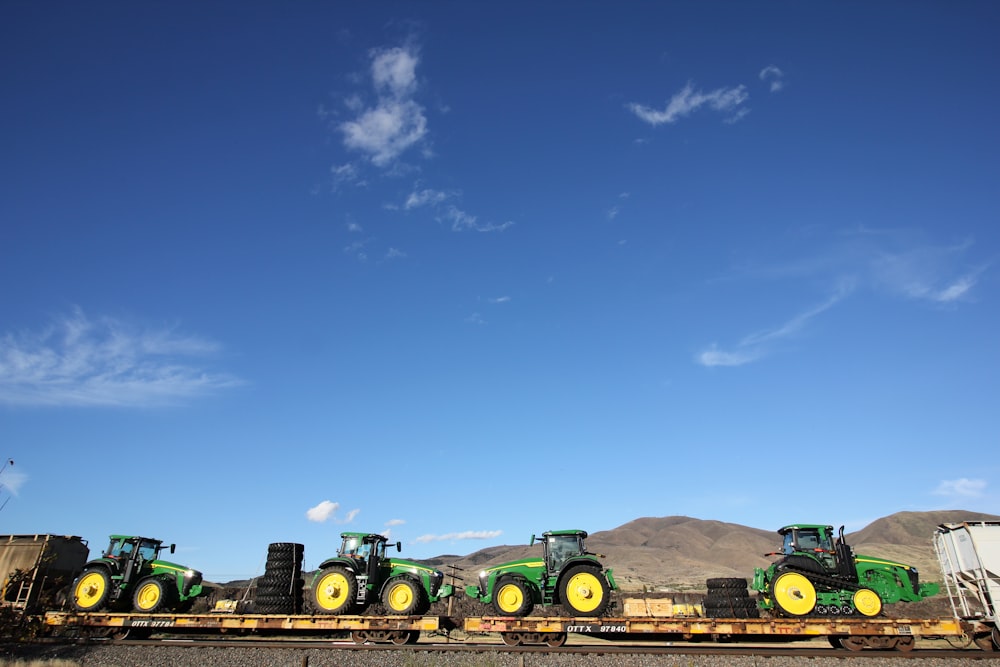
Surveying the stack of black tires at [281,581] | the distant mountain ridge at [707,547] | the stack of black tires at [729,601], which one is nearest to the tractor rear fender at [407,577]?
the stack of black tires at [281,581]

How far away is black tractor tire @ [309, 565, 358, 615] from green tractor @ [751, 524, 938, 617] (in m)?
11.5

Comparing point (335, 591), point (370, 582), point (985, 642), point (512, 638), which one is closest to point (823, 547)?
point (985, 642)

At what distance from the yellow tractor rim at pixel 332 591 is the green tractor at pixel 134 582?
4.63 meters

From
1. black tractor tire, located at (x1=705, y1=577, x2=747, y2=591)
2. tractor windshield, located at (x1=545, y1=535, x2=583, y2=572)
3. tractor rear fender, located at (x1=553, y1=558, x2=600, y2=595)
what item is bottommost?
black tractor tire, located at (x1=705, y1=577, x2=747, y2=591)

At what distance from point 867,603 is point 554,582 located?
8.23m

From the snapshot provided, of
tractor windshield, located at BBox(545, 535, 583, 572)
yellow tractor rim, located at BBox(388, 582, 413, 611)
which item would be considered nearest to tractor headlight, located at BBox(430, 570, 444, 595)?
yellow tractor rim, located at BBox(388, 582, 413, 611)

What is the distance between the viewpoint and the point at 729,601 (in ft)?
55.2

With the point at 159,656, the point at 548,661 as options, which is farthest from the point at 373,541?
the point at 548,661

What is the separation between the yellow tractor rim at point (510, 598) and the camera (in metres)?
15.9

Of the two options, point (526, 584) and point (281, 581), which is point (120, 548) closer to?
point (281, 581)

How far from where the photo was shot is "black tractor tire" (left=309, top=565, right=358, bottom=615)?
16.0 m

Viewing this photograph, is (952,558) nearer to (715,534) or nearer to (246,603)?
(246,603)

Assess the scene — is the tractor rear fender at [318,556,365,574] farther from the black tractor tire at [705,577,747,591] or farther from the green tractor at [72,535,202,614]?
the black tractor tire at [705,577,747,591]

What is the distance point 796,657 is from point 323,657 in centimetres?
1020
